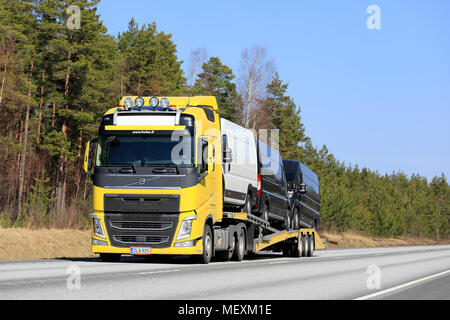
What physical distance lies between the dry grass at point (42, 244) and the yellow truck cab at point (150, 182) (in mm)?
7711

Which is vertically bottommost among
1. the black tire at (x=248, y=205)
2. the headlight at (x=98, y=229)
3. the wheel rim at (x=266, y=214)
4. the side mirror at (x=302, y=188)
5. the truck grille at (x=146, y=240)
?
the truck grille at (x=146, y=240)

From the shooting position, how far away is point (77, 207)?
34.5 meters

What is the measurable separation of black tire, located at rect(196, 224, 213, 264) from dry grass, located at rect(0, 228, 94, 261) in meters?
8.47

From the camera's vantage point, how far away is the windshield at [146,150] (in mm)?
17594

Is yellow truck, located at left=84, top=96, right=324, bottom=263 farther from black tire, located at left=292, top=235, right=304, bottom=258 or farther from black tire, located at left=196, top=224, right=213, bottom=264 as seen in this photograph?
black tire, located at left=292, top=235, right=304, bottom=258

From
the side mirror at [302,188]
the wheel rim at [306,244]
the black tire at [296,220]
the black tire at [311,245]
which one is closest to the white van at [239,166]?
the black tire at [296,220]

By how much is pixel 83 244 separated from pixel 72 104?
24.8 meters

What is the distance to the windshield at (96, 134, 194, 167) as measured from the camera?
57.7 feet

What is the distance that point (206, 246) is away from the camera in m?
18.5

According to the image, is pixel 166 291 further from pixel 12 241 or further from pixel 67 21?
pixel 67 21

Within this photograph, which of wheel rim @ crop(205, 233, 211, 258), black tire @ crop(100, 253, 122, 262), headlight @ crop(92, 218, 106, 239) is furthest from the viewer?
black tire @ crop(100, 253, 122, 262)

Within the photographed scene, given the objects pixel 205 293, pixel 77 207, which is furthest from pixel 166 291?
pixel 77 207

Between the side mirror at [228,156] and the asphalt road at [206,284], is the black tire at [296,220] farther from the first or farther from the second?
the asphalt road at [206,284]

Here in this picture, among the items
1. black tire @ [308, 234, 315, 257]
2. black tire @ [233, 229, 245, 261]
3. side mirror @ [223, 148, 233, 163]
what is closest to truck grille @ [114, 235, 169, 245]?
side mirror @ [223, 148, 233, 163]
